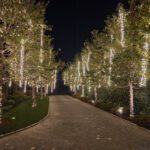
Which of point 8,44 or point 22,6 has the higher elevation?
point 22,6

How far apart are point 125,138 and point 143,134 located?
1.86 meters

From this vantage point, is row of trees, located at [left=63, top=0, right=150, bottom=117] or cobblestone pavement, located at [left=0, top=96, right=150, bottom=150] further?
row of trees, located at [left=63, top=0, right=150, bottom=117]

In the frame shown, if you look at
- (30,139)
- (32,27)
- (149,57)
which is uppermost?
(32,27)

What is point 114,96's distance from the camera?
33719mm

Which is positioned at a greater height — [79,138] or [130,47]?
[130,47]

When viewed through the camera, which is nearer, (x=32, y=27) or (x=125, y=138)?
(x=125, y=138)

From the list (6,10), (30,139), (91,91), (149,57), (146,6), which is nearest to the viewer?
(146,6)

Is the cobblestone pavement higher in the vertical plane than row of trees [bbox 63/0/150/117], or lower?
lower

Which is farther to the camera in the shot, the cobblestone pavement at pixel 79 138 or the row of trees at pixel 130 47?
the row of trees at pixel 130 47

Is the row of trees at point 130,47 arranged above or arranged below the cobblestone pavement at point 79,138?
above

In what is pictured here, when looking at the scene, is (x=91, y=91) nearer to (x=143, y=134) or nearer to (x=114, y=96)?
(x=114, y=96)

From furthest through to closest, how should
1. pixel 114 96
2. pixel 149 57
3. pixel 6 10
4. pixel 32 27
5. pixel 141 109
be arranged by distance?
pixel 114 96, pixel 141 109, pixel 32 27, pixel 6 10, pixel 149 57

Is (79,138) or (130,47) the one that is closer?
(79,138)

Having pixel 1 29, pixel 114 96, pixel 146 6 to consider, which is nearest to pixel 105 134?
pixel 146 6
